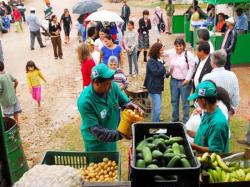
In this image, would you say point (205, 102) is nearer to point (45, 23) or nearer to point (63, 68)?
point (63, 68)

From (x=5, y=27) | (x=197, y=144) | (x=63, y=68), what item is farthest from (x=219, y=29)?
(x=5, y=27)

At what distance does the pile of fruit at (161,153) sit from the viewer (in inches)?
135

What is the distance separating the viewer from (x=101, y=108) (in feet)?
16.4

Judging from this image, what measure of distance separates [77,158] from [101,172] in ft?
1.27

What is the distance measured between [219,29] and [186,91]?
20.2 feet

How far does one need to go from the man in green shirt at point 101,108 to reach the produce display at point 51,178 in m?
1.21

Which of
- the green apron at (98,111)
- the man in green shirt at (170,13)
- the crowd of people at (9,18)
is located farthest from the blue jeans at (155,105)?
the crowd of people at (9,18)

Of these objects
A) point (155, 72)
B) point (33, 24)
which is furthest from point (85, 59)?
point (33, 24)

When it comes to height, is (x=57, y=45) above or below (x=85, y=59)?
below

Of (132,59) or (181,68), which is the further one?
(132,59)

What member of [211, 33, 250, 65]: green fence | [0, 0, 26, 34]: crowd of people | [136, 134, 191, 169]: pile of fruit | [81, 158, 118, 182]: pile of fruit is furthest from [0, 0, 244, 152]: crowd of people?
[0, 0, 26, 34]: crowd of people

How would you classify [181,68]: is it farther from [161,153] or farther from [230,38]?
[161,153]

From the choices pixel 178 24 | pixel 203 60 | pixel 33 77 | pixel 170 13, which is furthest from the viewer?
pixel 170 13

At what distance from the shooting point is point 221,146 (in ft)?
14.8
